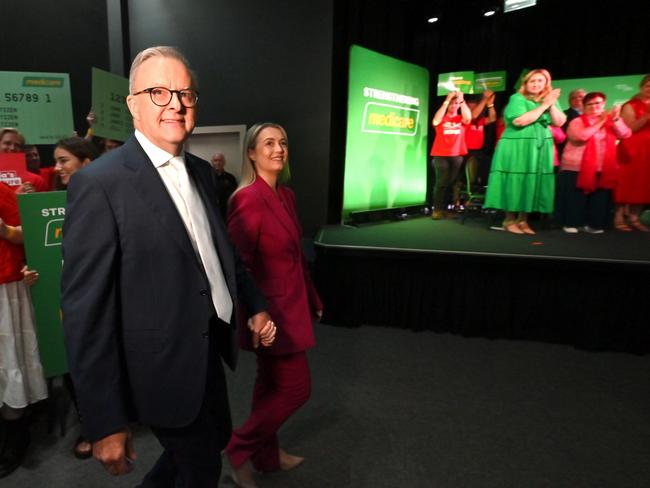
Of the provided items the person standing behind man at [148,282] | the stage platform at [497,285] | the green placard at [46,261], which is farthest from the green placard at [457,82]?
the person standing behind man at [148,282]

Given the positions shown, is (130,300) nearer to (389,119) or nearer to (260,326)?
(260,326)

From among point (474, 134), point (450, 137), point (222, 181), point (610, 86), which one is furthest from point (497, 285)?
point (610, 86)

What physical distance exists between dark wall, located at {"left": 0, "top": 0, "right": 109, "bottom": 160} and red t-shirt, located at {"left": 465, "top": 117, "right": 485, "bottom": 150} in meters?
4.52

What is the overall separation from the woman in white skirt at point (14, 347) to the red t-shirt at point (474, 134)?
194 inches

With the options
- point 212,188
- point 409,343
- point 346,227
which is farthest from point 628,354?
point 212,188

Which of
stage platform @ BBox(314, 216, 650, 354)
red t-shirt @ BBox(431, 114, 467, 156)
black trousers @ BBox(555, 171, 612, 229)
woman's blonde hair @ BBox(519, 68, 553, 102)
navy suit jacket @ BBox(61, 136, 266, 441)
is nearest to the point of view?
navy suit jacket @ BBox(61, 136, 266, 441)

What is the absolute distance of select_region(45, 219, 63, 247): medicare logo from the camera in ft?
6.30

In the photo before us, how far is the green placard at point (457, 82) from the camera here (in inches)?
199

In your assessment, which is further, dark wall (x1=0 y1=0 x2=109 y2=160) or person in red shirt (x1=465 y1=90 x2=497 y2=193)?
person in red shirt (x1=465 y1=90 x2=497 y2=193)

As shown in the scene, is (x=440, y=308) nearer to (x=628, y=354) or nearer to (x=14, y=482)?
(x=628, y=354)

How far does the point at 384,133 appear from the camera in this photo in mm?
5293

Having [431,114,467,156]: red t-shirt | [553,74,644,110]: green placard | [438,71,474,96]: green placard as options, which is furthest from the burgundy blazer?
[553,74,644,110]: green placard

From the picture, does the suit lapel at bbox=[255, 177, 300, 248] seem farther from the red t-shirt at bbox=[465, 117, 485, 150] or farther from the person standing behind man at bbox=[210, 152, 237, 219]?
the red t-shirt at bbox=[465, 117, 485, 150]

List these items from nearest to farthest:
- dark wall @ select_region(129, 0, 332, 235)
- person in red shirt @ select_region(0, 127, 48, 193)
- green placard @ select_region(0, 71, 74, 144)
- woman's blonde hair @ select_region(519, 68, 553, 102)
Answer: person in red shirt @ select_region(0, 127, 48, 193) < green placard @ select_region(0, 71, 74, 144) < woman's blonde hair @ select_region(519, 68, 553, 102) < dark wall @ select_region(129, 0, 332, 235)
